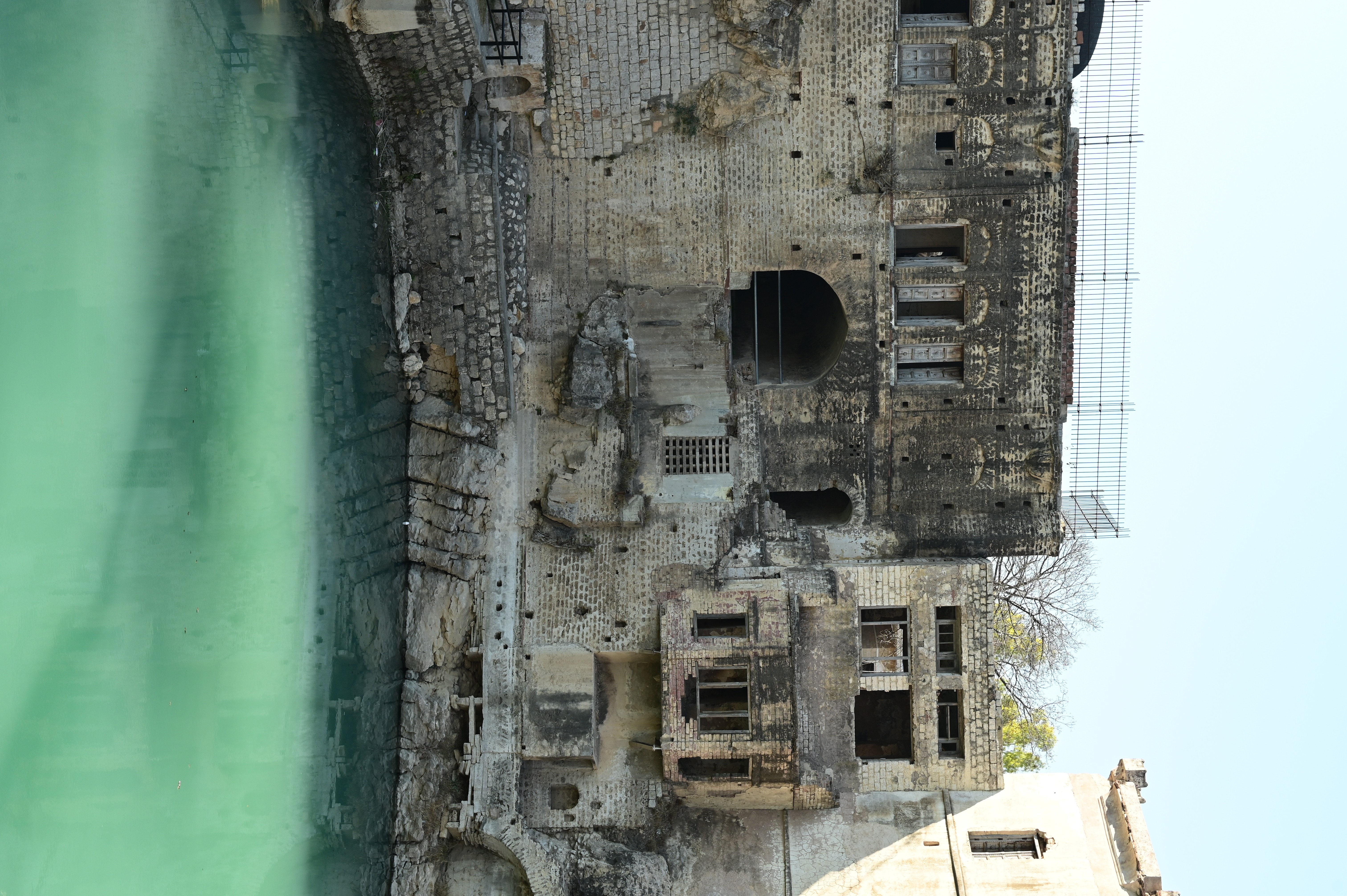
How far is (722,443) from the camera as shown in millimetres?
17406

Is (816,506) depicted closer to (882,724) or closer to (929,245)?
(882,724)

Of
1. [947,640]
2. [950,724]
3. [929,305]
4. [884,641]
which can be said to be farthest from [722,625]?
[929,305]

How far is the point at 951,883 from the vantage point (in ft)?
52.9

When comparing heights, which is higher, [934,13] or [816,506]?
[934,13]

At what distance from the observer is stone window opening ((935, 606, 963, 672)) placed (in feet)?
55.0

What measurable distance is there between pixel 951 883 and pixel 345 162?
13776 mm

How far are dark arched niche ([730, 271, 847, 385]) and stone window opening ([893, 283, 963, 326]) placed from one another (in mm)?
899

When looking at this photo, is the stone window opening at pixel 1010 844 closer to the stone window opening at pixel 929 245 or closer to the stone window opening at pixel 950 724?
the stone window opening at pixel 950 724

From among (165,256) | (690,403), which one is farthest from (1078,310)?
(165,256)

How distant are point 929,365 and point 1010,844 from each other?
24.3ft

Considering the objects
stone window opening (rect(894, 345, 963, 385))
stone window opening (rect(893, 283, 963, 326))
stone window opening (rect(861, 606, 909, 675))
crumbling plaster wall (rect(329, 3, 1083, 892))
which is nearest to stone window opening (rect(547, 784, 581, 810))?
crumbling plaster wall (rect(329, 3, 1083, 892))

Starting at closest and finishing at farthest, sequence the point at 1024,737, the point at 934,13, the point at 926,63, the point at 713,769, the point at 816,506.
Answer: the point at 713,769 < the point at 926,63 < the point at 934,13 < the point at 816,506 < the point at 1024,737

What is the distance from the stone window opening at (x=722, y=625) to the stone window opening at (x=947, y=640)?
291 centimetres

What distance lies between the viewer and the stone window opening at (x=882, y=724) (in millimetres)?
17141
